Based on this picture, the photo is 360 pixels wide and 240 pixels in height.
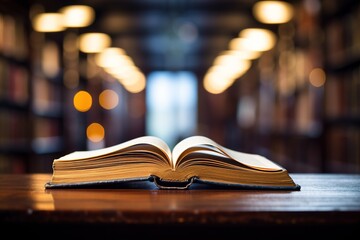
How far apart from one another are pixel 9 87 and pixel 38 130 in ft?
4.78

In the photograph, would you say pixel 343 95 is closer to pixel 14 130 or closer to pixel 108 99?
pixel 14 130

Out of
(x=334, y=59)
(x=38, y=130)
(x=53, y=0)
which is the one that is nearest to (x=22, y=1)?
(x=53, y=0)

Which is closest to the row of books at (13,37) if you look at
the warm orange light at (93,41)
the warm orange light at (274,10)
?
the warm orange light at (93,41)

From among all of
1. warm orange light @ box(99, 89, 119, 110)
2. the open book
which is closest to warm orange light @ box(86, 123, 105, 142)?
warm orange light @ box(99, 89, 119, 110)

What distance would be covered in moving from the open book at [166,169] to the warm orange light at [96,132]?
1356cm

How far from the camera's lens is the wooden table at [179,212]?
976 mm

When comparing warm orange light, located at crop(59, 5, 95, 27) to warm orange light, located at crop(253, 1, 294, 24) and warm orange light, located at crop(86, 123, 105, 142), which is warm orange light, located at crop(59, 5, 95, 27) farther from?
warm orange light, located at crop(86, 123, 105, 142)

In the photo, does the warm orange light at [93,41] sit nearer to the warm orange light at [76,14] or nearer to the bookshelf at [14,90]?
the warm orange light at [76,14]

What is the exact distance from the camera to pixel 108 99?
17.1 m

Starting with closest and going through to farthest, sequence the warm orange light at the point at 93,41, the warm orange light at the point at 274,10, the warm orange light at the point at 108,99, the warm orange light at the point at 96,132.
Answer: the warm orange light at the point at 274,10 < the warm orange light at the point at 93,41 < the warm orange light at the point at 96,132 < the warm orange light at the point at 108,99

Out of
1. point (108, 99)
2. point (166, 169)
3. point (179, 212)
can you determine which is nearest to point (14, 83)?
point (166, 169)

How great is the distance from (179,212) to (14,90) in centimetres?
407

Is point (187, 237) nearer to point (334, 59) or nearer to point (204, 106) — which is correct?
point (334, 59)

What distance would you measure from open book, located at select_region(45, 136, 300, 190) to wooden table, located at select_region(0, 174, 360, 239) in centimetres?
3
